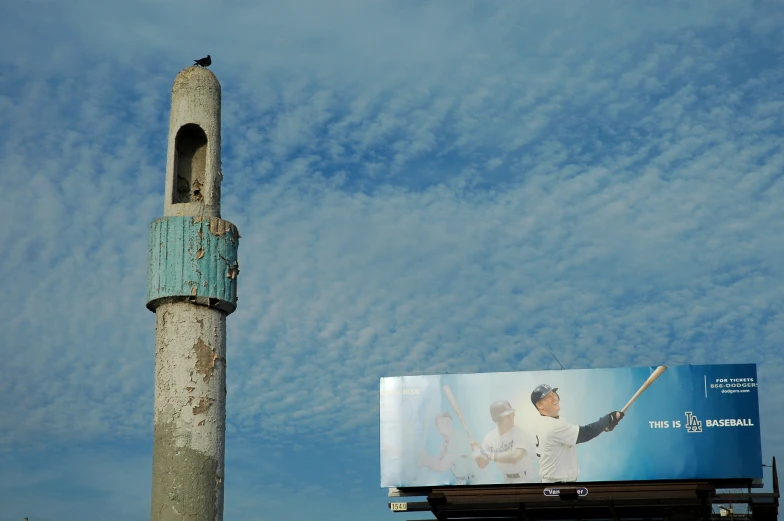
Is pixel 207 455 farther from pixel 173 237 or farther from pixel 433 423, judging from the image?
pixel 433 423

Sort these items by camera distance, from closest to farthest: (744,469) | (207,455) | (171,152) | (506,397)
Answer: (207,455)
(171,152)
(744,469)
(506,397)

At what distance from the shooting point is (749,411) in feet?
92.3

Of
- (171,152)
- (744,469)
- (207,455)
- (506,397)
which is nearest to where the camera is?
(207,455)

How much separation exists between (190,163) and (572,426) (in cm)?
2055

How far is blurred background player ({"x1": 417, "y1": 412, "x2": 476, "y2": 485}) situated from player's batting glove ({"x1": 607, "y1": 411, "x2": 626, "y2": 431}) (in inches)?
145

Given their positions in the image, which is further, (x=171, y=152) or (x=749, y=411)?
(x=749, y=411)

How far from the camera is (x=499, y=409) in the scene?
1176 inches

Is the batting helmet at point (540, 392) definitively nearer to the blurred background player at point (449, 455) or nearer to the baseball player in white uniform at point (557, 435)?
the baseball player in white uniform at point (557, 435)

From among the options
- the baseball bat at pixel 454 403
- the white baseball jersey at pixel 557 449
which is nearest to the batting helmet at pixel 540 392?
the white baseball jersey at pixel 557 449

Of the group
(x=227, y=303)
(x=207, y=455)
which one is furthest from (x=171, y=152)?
(x=207, y=455)

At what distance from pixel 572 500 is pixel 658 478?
222 centimetres

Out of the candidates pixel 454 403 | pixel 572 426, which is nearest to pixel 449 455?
pixel 454 403

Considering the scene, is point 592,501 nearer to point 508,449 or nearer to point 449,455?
point 508,449

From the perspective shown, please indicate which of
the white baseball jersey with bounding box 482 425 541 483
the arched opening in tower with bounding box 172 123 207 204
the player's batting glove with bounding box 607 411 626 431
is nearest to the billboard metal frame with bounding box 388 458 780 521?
the white baseball jersey with bounding box 482 425 541 483
